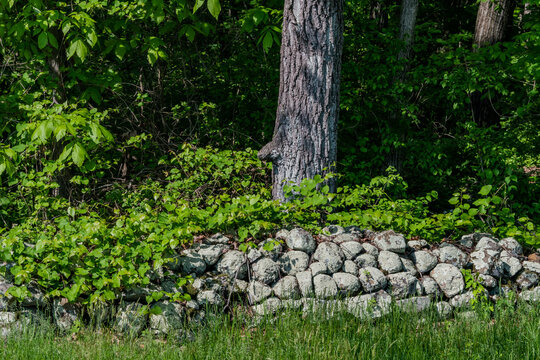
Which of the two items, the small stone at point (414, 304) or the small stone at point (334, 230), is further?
the small stone at point (334, 230)

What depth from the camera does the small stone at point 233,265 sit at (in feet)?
15.0

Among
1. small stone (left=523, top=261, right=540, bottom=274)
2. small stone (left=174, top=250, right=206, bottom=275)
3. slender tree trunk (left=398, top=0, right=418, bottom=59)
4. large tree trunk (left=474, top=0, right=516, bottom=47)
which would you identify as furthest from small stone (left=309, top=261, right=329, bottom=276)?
large tree trunk (left=474, top=0, right=516, bottom=47)

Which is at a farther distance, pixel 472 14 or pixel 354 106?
pixel 472 14

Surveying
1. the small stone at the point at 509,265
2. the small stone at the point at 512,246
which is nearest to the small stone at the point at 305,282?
the small stone at the point at 509,265

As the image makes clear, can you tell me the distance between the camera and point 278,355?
11.2 ft

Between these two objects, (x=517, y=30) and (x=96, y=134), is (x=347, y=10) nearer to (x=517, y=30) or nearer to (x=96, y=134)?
(x=517, y=30)

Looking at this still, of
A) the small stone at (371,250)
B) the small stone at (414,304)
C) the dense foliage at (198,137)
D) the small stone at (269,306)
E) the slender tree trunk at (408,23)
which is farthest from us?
the slender tree trunk at (408,23)

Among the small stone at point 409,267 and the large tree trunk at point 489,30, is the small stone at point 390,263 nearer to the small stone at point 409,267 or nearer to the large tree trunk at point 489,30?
the small stone at point 409,267

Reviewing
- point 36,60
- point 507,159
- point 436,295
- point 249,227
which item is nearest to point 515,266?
point 436,295

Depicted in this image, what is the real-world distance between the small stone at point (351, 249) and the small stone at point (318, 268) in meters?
0.29

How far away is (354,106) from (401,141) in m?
0.86

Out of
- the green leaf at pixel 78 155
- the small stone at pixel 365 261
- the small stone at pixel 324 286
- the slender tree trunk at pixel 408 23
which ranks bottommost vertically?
the small stone at pixel 324 286

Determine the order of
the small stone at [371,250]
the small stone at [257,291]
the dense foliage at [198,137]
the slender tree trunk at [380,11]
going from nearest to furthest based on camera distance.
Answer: the small stone at [257,291] → the dense foliage at [198,137] → the small stone at [371,250] → the slender tree trunk at [380,11]

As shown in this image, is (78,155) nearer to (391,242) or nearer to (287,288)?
(287,288)
